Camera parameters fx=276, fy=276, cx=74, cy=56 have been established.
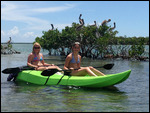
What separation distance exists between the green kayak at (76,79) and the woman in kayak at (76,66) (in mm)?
223

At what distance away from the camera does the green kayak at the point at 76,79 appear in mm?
8508

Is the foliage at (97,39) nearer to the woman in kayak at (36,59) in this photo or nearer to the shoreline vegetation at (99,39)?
the shoreline vegetation at (99,39)

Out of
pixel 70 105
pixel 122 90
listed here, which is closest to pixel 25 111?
pixel 70 105

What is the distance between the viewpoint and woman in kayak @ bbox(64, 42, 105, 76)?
912cm

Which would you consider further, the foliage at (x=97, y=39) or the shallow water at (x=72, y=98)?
the foliage at (x=97, y=39)

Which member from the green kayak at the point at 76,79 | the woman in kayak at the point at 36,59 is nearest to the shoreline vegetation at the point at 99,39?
the woman in kayak at the point at 36,59

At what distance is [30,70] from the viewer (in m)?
10.4

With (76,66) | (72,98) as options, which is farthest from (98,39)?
(72,98)

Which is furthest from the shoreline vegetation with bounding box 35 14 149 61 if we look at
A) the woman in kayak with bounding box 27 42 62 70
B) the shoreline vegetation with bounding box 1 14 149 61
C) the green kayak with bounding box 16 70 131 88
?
the green kayak with bounding box 16 70 131 88

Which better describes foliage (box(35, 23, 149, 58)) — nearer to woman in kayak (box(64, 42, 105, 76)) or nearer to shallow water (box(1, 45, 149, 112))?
woman in kayak (box(64, 42, 105, 76))

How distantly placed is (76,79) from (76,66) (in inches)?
25.3

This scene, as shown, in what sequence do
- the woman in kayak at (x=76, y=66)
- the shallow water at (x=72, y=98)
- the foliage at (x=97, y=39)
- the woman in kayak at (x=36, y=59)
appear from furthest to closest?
the foliage at (x=97, y=39)
the woman in kayak at (x=36, y=59)
the woman in kayak at (x=76, y=66)
the shallow water at (x=72, y=98)

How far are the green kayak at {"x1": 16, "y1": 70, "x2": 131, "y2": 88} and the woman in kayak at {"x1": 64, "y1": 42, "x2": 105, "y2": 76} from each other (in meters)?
0.22

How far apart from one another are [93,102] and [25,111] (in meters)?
1.84
